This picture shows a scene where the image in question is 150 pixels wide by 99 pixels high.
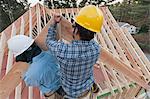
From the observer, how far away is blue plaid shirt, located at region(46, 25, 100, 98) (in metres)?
2.03

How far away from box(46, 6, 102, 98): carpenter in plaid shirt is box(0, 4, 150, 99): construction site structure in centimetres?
26

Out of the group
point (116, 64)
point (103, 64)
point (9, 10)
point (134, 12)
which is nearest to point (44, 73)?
point (116, 64)

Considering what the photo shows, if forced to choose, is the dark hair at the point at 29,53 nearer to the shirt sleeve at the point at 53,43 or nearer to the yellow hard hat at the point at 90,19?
the shirt sleeve at the point at 53,43

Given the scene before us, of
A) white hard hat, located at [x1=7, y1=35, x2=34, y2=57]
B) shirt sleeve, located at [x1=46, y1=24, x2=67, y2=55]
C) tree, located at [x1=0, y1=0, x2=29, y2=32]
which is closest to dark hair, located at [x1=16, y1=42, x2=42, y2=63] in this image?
white hard hat, located at [x1=7, y1=35, x2=34, y2=57]

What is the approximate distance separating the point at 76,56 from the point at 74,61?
4 centimetres

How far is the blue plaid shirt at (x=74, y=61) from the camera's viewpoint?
2027 mm

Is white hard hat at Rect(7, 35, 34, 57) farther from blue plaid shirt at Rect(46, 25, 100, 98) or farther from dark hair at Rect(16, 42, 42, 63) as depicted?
blue plaid shirt at Rect(46, 25, 100, 98)

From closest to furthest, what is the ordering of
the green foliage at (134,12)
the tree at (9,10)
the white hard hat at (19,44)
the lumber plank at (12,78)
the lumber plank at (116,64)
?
the white hard hat at (19,44)
the lumber plank at (12,78)
the lumber plank at (116,64)
the tree at (9,10)
the green foliage at (134,12)

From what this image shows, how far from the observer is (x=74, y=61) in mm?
2049

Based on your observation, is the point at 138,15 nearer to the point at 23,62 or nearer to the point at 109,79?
the point at 109,79

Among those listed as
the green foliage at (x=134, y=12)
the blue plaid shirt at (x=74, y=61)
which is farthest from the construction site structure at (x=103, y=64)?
the green foliage at (x=134, y=12)

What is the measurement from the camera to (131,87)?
4730 mm

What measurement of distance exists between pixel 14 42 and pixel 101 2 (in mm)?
19793

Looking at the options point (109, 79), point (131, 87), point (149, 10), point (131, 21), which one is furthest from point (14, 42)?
point (131, 21)
